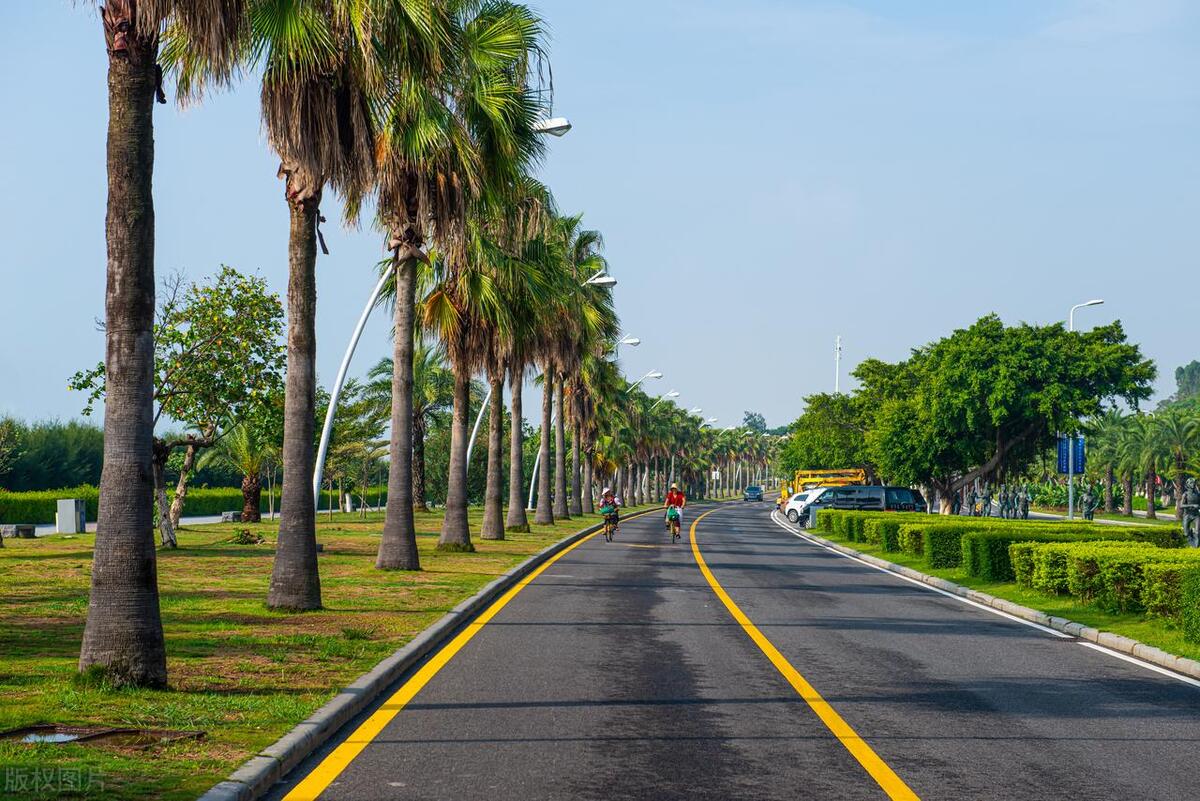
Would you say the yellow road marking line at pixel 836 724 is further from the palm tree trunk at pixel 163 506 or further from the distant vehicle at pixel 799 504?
the distant vehicle at pixel 799 504

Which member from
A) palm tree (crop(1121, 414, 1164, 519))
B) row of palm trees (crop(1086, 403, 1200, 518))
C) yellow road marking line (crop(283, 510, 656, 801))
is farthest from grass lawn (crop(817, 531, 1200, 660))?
palm tree (crop(1121, 414, 1164, 519))

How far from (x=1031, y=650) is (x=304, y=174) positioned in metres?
10.4

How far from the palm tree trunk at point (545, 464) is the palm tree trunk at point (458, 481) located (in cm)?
1727

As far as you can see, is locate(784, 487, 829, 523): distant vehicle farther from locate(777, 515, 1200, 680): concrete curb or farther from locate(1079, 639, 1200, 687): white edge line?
locate(1079, 639, 1200, 687): white edge line

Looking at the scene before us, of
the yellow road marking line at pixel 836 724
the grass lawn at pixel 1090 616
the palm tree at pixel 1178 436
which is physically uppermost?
the palm tree at pixel 1178 436

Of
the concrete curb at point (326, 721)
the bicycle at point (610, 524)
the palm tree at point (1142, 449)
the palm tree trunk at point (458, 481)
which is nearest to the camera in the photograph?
the concrete curb at point (326, 721)

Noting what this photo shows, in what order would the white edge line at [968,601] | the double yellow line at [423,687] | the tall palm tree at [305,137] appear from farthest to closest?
the white edge line at [968,601]
the tall palm tree at [305,137]
the double yellow line at [423,687]

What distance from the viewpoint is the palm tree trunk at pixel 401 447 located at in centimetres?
2333

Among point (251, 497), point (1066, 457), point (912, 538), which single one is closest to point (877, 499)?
point (1066, 457)

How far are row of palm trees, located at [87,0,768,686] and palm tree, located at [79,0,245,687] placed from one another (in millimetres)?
15

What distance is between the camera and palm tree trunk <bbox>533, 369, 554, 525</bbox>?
49.8m

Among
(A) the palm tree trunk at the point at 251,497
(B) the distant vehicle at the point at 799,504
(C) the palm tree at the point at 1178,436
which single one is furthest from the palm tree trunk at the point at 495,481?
(C) the palm tree at the point at 1178,436

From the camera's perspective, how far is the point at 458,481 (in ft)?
104

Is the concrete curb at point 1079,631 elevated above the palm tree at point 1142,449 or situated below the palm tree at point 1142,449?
below
